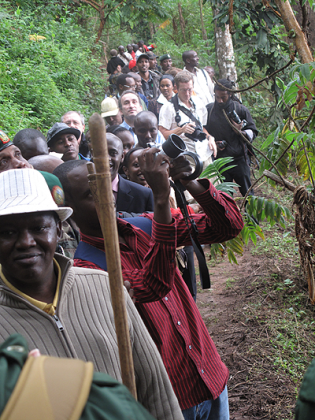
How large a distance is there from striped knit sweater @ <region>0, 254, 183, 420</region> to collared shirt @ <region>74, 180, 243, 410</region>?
0.32 metres

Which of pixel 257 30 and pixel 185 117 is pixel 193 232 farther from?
pixel 257 30

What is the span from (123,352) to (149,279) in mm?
858

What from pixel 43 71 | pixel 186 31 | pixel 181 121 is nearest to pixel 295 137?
pixel 181 121

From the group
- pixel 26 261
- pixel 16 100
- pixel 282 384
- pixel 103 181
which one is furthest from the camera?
pixel 16 100

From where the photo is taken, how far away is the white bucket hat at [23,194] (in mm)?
1512

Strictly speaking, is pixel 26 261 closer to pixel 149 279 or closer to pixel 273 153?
pixel 149 279

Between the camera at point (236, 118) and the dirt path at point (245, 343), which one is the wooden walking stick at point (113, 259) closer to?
the dirt path at point (245, 343)

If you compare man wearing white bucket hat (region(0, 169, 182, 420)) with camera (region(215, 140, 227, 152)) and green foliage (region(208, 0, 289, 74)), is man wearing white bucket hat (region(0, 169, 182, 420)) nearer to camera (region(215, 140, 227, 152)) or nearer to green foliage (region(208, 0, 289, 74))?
green foliage (region(208, 0, 289, 74))

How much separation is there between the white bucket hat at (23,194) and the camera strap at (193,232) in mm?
732

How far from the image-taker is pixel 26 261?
1.51m

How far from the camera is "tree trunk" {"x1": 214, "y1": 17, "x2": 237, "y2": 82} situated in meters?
9.89

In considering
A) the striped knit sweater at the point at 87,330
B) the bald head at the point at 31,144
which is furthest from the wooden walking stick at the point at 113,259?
the bald head at the point at 31,144

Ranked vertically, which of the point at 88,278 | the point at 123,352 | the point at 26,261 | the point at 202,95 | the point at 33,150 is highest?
the point at 202,95

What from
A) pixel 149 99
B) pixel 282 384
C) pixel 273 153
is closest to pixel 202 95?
pixel 149 99
